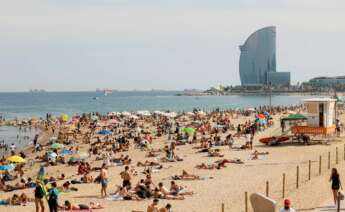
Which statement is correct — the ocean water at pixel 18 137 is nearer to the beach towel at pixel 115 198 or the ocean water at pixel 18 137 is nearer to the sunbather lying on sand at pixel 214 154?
the sunbather lying on sand at pixel 214 154

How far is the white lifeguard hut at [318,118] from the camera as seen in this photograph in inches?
1201

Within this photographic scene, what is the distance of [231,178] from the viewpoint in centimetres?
2086

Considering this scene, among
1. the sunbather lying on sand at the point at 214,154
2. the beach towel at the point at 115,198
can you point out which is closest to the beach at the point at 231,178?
the beach towel at the point at 115,198

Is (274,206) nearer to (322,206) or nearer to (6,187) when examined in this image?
(322,206)

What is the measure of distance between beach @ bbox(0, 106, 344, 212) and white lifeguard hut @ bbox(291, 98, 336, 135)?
0.91m

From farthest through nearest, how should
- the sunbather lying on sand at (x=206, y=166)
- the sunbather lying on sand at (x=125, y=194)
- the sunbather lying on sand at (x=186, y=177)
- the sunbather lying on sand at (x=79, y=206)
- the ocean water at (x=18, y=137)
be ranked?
the ocean water at (x=18, y=137) → the sunbather lying on sand at (x=206, y=166) → the sunbather lying on sand at (x=186, y=177) → the sunbather lying on sand at (x=125, y=194) → the sunbather lying on sand at (x=79, y=206)

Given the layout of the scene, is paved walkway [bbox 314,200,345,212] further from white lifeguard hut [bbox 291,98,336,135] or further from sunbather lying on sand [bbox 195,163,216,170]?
white lifeguard hut [bbox 291,98,336,135]

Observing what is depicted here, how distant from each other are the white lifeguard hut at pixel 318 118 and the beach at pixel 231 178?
91cm

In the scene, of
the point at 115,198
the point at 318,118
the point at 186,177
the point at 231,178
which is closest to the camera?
the point at 115,198

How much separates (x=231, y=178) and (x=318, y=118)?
39.1ft

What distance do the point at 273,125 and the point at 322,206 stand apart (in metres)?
32.4

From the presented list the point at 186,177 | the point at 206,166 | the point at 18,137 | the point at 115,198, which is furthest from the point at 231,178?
the point at 18,137

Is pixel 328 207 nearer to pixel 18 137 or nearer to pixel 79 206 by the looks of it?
pixel 79 206

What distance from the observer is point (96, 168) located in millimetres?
25516
